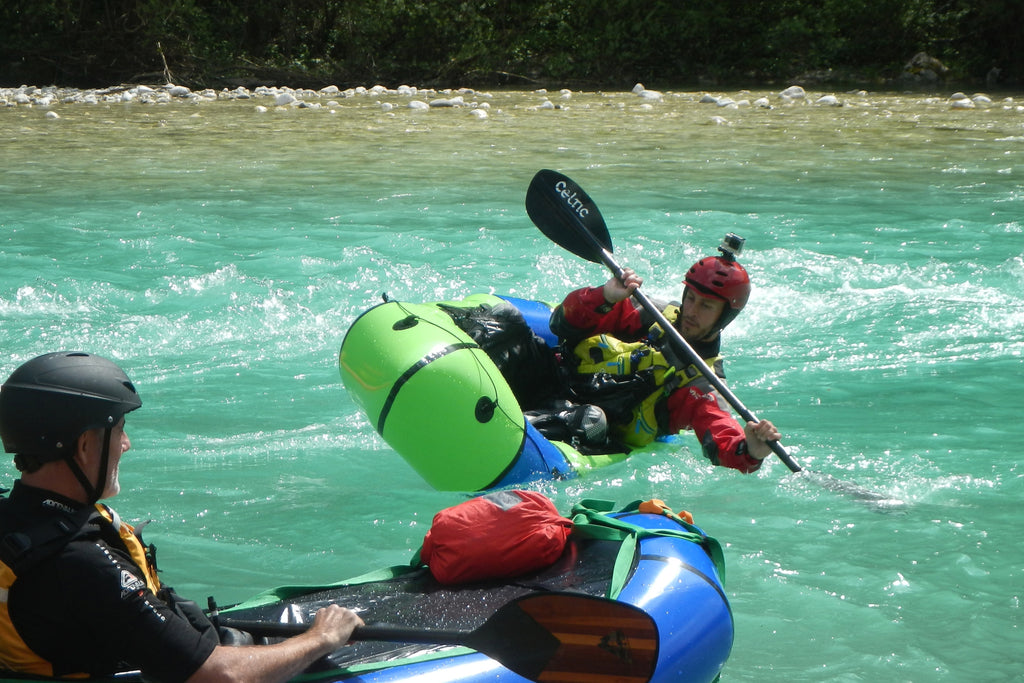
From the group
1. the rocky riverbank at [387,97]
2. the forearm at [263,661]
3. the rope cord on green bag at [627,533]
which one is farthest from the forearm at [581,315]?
the rocky riverbank at [387,97]

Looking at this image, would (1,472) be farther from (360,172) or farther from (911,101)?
(911,101)

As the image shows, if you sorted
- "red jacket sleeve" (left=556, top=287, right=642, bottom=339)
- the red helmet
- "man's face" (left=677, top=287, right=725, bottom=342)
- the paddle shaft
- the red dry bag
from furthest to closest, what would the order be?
"red jacket sleeve" (left=556, top=287, right=642, bottom=339), "man's face" (left=677, top=287, right=725, bottom=342), the red helmet, the red dry bag, the paddle shaft

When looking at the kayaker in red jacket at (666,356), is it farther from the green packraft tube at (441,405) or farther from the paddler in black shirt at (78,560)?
the paddler in black shirt at (78,560)

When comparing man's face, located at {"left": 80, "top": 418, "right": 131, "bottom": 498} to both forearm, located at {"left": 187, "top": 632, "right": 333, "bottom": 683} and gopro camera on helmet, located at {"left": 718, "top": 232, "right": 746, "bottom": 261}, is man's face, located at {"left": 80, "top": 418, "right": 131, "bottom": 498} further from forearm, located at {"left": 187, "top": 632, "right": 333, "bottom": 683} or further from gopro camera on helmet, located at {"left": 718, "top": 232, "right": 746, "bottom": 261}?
gopro camera on helmet, located at {"left": 718, "top": 232, "right": 746, "bottom": 261}

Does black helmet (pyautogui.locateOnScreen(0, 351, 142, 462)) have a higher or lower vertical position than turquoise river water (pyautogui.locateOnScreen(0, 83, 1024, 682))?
higher

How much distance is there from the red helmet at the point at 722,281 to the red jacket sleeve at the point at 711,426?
368mm

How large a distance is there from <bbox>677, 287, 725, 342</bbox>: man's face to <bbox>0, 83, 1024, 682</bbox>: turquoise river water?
52cm

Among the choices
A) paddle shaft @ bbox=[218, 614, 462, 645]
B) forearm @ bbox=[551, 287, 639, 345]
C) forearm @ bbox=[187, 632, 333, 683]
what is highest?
forearm @ bbox=[551, 287, 639, 345]

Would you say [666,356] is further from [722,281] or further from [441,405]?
[441,405]

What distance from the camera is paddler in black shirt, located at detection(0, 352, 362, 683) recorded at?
195 cm

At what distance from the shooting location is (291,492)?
4320 millimetres

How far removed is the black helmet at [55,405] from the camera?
2012 millimetres

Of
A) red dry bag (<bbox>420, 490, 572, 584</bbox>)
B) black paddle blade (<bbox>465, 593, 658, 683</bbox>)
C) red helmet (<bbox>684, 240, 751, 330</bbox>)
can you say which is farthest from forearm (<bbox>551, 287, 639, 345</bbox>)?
black paddle blade (<bbox>465, 593, 658, 683</bbox>)

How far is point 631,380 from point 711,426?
418 mm
